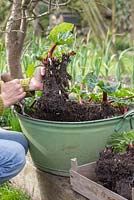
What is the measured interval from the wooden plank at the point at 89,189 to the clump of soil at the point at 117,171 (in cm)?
5

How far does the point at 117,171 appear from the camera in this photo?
5.48 ft

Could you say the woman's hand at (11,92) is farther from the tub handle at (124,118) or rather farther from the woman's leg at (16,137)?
the tub handle at (124,118)

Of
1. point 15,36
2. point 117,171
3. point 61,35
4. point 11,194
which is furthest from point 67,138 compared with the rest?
point 15,36

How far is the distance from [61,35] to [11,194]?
95 centimetres

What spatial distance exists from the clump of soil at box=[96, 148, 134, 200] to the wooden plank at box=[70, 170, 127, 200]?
0.16ft

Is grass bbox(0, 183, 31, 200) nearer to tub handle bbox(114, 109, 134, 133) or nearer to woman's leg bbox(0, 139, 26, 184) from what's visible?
woman's leg bbox(0, 139, 26, 184)

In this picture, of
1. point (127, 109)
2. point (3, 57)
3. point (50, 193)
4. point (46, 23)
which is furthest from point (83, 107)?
point (46, 23)

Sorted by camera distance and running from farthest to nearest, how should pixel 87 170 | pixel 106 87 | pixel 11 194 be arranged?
pixel 11 194, pixel 106 87, pixel 87 170

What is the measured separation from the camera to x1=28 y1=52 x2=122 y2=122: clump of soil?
1841 millimetres

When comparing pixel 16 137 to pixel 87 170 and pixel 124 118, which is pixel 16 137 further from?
pixel 124 118

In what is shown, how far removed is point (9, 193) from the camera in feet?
7.66

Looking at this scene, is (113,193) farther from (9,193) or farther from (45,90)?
(9,193)

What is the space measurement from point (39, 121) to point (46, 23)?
339 inches

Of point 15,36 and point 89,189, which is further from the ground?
point 15,36
